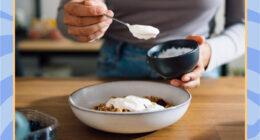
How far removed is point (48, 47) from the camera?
2697 mm

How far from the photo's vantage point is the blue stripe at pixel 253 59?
61cm

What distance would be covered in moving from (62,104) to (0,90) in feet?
1.32

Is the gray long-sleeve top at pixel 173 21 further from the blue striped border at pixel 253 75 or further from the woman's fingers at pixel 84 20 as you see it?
the blue striped border at pixel 253 75

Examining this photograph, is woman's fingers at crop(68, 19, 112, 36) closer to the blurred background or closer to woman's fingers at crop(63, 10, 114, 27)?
woman's fingers at crop(63, 10, 114, 27)

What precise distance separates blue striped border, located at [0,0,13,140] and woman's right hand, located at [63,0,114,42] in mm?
260

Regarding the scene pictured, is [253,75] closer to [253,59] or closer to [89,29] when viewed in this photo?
[253,59]

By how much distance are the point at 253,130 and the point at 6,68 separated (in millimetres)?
515

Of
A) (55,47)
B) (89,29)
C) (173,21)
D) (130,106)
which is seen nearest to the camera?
(130,106)

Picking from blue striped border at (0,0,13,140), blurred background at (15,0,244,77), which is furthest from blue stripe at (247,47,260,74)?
blurred background at (15,0,244,77)

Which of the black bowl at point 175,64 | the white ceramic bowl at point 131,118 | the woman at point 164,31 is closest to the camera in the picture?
the white ceramic bowl at point 131,118

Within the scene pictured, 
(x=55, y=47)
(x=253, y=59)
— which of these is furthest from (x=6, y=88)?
(x=55, y=47)

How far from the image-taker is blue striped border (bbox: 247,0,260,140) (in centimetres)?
61

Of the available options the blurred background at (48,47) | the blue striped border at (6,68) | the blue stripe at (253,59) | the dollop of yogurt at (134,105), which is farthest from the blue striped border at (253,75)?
the blurred background at (48,47)

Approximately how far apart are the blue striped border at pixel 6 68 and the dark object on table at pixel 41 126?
0.16ft
